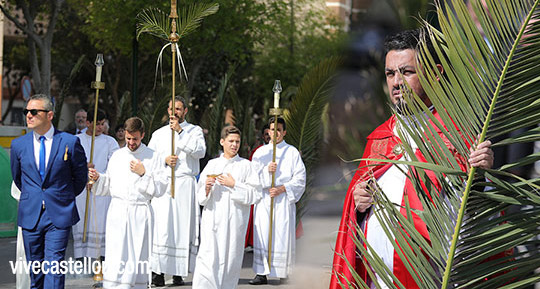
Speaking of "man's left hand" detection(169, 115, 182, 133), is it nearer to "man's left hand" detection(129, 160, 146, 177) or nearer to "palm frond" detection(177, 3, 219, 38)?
"palm frond" detection(177, 3, 219, 38)

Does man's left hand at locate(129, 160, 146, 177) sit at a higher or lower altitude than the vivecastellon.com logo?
higher

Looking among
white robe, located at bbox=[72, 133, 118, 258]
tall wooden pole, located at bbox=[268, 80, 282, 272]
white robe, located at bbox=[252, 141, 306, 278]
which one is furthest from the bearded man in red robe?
white robe, located at bbox=[72, 133, 118, 258]

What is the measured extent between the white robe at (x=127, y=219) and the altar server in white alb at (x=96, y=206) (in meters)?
Result: 1.78

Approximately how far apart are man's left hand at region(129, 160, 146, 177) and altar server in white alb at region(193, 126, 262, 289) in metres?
0.65

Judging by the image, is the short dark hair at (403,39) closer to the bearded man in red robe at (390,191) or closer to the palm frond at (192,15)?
the bearded man in red robe at (390,191)

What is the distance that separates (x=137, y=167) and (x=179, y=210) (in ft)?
6.77

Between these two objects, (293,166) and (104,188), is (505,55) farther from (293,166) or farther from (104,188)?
(293,166)

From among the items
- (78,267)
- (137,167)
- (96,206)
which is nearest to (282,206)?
(96,206)

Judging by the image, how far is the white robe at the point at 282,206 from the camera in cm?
1066

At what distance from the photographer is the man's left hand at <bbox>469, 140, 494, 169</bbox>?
184 cm

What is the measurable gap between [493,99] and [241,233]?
7.23 m

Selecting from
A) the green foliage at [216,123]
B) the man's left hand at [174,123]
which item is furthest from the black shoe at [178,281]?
the green foliage at [216,123]

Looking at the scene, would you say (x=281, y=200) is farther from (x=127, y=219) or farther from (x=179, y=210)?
(x=127, y=219)

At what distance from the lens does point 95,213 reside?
1062cm
